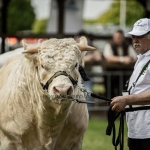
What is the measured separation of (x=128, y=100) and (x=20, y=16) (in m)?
57.1

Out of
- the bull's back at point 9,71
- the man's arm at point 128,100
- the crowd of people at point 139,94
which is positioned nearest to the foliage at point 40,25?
the bull's back at point 9,71

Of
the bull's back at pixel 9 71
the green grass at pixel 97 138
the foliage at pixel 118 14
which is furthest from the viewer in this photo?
the foliage at pixel 118 14

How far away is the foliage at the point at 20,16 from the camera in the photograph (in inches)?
2408

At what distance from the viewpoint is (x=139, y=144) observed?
24.2 feet

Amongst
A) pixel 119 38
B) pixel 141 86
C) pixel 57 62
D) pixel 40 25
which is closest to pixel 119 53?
pixel 119 38

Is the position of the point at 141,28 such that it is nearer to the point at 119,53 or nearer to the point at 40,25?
the point at 119,53

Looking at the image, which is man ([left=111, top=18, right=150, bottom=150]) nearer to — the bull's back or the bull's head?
the bull's head

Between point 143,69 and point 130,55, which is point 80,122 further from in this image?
point 130,55

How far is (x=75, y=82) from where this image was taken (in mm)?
7055

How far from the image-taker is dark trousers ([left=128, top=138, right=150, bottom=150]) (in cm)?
731

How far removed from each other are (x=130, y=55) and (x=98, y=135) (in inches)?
130

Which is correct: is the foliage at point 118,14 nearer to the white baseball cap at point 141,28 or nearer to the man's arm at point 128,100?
the white baseball cap at point 141,28

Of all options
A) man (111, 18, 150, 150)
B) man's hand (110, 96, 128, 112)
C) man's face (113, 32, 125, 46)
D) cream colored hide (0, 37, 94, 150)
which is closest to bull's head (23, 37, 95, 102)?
cream colored hide (0, 37, 94, 150)

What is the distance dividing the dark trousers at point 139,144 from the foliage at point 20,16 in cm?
5284
